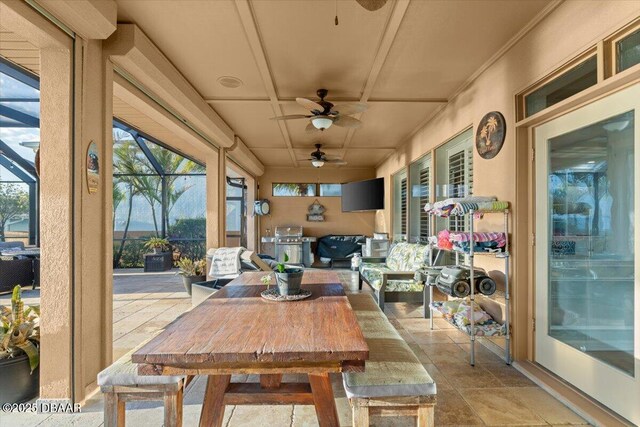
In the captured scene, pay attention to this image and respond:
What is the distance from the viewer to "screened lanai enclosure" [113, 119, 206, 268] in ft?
25.4

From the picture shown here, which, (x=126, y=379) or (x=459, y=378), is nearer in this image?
(x=126, y=379)

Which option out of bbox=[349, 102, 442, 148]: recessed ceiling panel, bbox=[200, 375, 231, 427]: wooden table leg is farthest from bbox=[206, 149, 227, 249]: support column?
Answer: bbox=[200, 375, 231, 427]: wooden table leg

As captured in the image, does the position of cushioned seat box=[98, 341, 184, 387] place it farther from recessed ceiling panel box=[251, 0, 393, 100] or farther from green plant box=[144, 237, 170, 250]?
green plant box=[144, 237, 170, 250]

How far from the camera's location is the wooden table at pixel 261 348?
115 cm

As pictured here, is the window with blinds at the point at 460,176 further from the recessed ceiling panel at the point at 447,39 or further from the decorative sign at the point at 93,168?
the decorative sign at the point at 93,168

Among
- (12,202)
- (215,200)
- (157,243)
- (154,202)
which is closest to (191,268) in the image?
(215,200)

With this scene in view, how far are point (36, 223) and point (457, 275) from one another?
811 centimetres

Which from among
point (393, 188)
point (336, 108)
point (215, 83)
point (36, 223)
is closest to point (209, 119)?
point (215, 83)

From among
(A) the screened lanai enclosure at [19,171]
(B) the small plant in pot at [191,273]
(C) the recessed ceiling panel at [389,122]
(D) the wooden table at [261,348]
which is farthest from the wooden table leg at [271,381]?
(A) the screened lanai enclosure at [19,171]

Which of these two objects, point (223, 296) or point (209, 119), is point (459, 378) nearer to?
point (223, 296)

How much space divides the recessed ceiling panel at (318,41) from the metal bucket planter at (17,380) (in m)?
2.77

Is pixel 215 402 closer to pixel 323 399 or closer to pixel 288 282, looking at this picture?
pixel 323 399

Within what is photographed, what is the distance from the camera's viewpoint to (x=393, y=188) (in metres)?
6.99

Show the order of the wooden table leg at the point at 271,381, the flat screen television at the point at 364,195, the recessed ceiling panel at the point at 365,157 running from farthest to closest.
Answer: the flat screen television at the point at 364,195
the recessed ceiling panel at the point at 365,157
the wooden table leg at the point at 271,381
